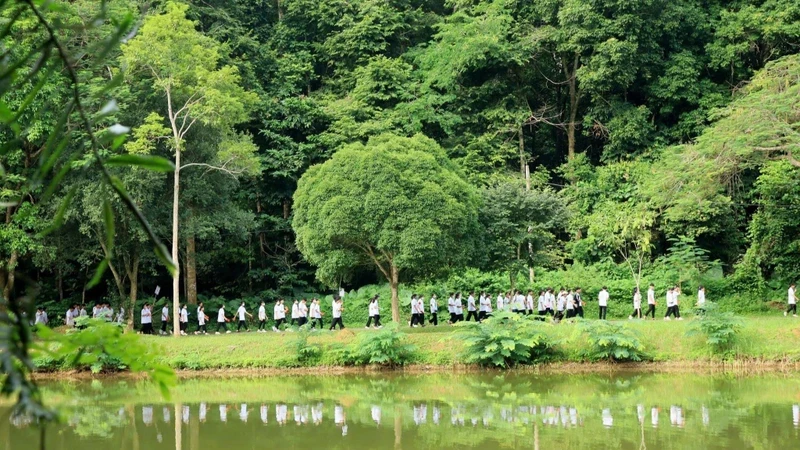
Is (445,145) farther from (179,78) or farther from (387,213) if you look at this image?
(179,78)

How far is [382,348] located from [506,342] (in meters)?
2.40

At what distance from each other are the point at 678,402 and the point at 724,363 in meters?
3.82

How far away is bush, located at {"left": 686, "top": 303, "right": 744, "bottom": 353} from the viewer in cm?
1499

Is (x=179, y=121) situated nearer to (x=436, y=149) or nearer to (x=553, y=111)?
(x=436, y=149)

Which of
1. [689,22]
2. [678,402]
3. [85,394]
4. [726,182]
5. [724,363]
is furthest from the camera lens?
[689,22]

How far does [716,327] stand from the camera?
49.4 feet

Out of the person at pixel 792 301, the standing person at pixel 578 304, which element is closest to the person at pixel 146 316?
the standing person at pixel 578 304

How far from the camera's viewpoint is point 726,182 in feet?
57.3

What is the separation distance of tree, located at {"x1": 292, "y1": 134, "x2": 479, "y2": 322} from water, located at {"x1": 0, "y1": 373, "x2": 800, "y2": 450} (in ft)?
9.78

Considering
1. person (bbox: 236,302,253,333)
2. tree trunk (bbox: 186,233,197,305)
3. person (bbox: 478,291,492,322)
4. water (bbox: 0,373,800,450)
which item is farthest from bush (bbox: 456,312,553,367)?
tree trunk (bbox: 186,233,197,305)

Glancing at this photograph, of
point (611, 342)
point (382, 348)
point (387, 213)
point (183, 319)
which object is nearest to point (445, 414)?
point (382, 348)

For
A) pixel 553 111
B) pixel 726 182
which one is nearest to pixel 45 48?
pixel 726 182

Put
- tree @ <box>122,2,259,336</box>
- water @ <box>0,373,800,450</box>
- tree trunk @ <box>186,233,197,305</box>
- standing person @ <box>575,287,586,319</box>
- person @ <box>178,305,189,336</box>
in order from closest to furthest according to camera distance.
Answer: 1. water @ <box>0,373,800,450</box>
2. tree @ <box>122,2,259,336</box>
3. person @ <box>178,305,189,336</box>
4. standing person @ <box>575,287,586,319</box>
5. tree trunk @ <box>186,233,197,305</box>

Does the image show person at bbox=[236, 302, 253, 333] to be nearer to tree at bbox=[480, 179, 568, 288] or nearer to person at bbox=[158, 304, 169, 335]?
person at bbox=[158, 304, 169, 335]
